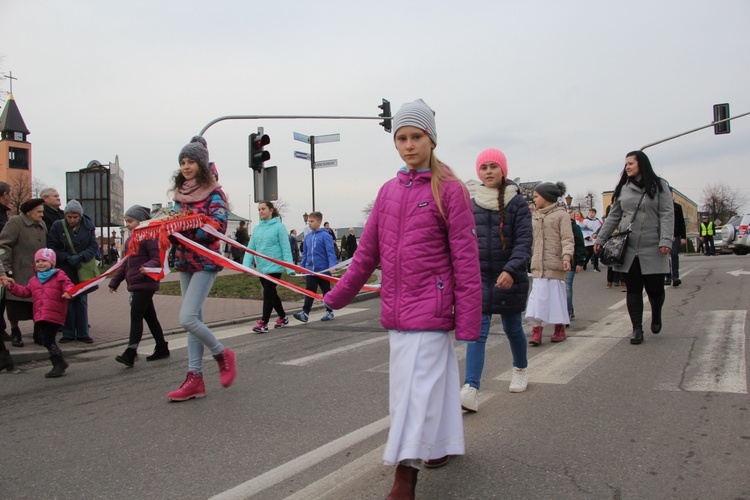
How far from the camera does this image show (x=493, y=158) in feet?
14.4

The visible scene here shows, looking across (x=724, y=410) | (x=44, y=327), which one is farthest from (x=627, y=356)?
(x=44, y=327)

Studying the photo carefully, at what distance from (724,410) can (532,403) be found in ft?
4.09

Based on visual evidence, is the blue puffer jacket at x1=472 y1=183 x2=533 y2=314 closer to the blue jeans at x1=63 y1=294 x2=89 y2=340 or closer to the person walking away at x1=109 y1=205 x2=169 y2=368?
the person walking away at x1=109 y1=205 x2=169 y2=368

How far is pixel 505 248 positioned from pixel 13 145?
342 ft

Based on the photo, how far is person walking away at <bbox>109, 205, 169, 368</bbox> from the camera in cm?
641

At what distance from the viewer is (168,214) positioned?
4.93 m

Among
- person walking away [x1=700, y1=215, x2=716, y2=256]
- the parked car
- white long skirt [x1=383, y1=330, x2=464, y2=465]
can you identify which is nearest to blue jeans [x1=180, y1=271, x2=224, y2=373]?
white long skirt [x1=383, y1=330, x2=464, y2=465]

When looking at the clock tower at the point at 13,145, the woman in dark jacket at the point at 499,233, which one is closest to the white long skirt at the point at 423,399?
the woman in dark jacket at the point at 499,233

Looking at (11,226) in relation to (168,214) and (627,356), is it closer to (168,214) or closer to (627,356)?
(168,214)

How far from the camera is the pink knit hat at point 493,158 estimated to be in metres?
4.38

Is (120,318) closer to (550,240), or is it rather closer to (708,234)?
(550,240)

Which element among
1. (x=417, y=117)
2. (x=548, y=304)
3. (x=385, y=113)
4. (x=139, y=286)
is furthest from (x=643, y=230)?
(x=385, y=113)

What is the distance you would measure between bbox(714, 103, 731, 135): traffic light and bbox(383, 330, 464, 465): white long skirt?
25974 mm

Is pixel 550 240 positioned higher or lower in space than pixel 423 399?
higher
